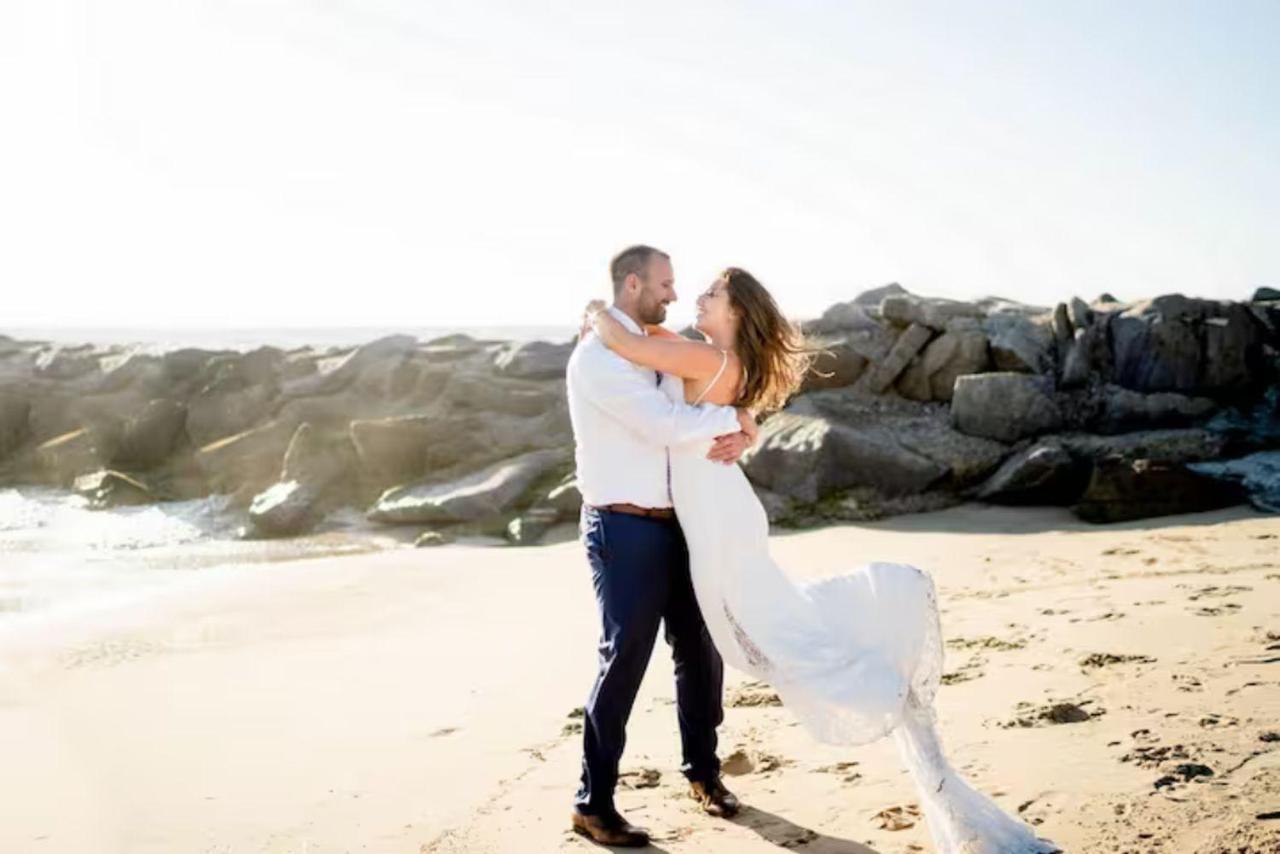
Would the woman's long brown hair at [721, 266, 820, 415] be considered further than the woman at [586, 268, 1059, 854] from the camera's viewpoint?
Yes

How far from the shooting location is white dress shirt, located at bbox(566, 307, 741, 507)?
14.0ft

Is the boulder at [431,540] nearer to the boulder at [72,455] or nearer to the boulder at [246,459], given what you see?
the boulder at [246,459]

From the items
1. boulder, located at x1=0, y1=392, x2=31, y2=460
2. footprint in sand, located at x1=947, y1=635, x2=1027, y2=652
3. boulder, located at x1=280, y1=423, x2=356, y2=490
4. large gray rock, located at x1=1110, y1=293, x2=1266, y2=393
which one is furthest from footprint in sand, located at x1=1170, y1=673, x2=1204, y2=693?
boulder, located at x1=0, y1=392, x2=31, y2=460

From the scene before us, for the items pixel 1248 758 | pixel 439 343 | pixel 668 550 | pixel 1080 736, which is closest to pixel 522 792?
pixel 668 550

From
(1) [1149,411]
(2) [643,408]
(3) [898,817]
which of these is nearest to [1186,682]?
(3) [898,817]

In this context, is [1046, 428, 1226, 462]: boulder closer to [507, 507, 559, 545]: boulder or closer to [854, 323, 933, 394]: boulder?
[854, 323, 933, 394]: boulder

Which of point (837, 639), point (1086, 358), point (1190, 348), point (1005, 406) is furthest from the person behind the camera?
point (1086, 358)

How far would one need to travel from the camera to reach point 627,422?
4328mm

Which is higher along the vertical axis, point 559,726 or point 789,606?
point 789,606

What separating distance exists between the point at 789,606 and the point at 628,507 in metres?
0.70

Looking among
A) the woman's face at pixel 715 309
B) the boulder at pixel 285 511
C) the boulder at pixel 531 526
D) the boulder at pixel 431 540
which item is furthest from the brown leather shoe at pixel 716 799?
the boulder at pixel 285 511

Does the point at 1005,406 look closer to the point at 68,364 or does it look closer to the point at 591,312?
the point at 591,312

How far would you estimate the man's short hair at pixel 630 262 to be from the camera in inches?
177

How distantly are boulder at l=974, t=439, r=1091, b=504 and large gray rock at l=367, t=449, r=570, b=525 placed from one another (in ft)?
17.7
